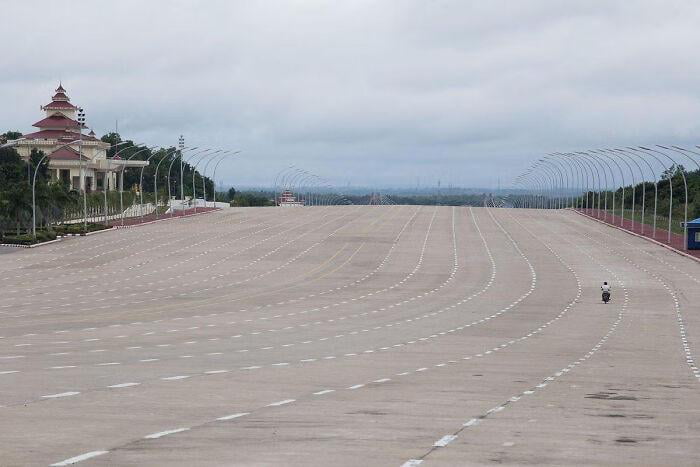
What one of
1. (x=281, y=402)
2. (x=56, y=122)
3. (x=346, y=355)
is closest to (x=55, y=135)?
(x=56, y=122)

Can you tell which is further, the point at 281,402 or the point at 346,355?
the point at 346,355

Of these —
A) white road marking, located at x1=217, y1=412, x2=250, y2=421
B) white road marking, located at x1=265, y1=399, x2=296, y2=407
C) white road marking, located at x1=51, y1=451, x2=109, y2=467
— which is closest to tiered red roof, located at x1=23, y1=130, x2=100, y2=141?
white road marking, located at x1=265, y1=399, x2=296, y2=407

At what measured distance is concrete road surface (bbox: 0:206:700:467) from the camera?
54.2ft

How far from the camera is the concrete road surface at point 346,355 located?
16516mm

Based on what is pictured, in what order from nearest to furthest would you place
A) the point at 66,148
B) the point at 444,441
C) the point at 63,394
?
the point at 444,441 → the point at 63,394 → the point at 66,148

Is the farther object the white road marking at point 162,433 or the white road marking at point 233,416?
the white road marking at point 233,416

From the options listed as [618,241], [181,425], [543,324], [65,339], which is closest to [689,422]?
[181,425]

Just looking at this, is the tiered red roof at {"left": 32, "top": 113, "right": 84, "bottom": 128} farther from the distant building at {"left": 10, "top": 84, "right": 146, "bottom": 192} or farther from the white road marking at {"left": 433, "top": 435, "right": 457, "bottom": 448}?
the white road marking at {"left": 433, "top": 435, "right": 457, "bottom": 448}

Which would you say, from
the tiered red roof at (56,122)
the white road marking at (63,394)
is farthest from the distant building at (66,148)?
the white road marking at (63,394)

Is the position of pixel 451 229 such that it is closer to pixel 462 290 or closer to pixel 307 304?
pixel 462 290

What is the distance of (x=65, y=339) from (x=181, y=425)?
20.8 meters

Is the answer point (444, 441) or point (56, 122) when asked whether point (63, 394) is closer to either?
point (444, 441)

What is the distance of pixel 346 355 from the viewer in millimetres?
34781

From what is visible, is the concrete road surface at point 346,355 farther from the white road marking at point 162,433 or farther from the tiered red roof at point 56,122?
the tiered red roof at point 56,122
